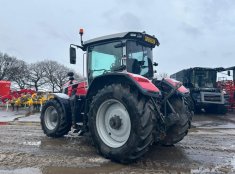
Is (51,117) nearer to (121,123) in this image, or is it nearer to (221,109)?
(121,123)

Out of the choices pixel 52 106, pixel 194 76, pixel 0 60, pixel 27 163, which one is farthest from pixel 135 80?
pixel 0 60

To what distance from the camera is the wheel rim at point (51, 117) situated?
24.7 feet

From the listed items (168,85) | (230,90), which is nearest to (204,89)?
(230,90)

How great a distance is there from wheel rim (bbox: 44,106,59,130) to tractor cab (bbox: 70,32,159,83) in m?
1.64

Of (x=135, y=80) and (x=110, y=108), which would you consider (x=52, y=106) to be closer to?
(x=110, y=108)

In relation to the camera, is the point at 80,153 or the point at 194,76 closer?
the point at 80,153

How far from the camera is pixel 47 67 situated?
2376 inches

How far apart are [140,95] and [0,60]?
5738 cm

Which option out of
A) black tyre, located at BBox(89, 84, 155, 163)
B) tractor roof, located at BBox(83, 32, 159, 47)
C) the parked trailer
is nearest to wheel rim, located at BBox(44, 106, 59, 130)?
tractor roof, located at BBox(83, 32, 159, 47)

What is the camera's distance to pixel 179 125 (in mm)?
5754

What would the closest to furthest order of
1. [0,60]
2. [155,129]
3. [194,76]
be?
1. [155,129]
2. [194,76]
3. [0,60]

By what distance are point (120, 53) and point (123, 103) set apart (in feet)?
4.49

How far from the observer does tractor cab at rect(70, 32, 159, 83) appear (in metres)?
5.72

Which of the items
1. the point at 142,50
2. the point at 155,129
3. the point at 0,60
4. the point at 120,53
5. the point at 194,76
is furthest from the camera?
the point at 0,60
